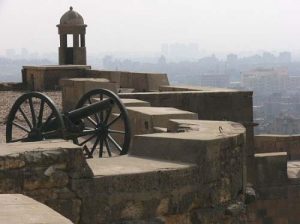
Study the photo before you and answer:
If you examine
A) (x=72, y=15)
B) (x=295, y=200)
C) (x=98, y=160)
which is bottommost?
(x=295, y=200)

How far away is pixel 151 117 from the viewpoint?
379 inches

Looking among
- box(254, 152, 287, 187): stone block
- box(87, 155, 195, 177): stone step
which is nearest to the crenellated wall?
box(87, 155, 195, 177): stone step

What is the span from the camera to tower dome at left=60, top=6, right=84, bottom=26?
26.1 metres

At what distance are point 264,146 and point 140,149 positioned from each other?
11.5 m

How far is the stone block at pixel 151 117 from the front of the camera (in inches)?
376

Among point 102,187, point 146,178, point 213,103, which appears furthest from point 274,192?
point 102,187

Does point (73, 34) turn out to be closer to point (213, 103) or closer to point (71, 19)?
point (71, 19)

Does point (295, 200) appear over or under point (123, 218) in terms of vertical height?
under

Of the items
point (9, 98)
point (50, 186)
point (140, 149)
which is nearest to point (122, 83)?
point (9, 98)

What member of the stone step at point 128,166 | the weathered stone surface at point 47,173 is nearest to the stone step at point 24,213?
the weathered stone surface at point 47,173

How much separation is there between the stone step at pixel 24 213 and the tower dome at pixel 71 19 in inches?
856

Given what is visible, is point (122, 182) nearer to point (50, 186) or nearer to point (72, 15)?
point (50, 186)

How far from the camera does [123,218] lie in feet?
21.4

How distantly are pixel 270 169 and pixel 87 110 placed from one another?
673cm
